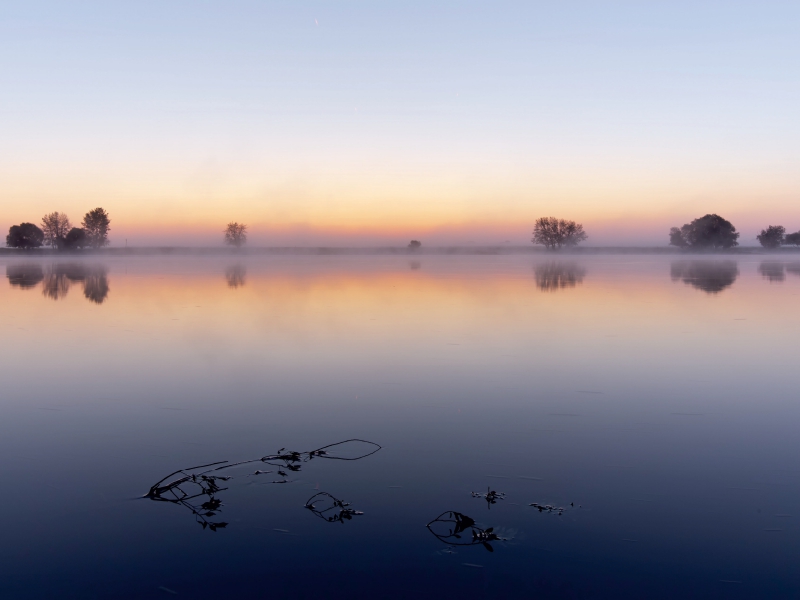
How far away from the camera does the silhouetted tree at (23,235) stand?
14200 centimetres

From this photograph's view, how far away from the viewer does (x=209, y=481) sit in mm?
6285

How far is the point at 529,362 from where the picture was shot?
42.0ft

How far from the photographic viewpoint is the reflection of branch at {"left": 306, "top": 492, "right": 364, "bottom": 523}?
221 inches

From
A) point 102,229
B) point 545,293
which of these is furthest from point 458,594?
point 102,229

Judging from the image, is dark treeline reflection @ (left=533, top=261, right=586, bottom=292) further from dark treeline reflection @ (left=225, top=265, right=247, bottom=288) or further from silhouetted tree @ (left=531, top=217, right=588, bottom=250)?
silhouetted tree @ (left=531, top=217, right=588, bottom=250)

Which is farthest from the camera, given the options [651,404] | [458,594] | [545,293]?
[545,293]

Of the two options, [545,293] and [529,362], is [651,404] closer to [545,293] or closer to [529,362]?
[529,362]

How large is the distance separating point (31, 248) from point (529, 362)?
166 metres

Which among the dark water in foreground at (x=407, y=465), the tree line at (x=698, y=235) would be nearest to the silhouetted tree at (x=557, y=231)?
the tree line at (x=698, y=235)

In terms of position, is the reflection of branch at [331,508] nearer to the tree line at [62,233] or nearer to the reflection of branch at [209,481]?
the reflection of branch at [209,481]

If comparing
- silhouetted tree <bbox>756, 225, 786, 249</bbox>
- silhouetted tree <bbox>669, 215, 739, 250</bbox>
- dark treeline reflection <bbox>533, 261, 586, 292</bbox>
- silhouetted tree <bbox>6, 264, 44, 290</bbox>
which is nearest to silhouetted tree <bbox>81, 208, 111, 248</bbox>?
silhouetted tree <bbox>6, 264, 44, 290</bbox>

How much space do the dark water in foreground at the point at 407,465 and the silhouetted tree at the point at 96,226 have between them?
5623 inches

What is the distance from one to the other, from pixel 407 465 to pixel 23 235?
162296 mm

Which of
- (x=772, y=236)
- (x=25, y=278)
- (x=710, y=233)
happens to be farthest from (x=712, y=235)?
(x=25, y=278)
